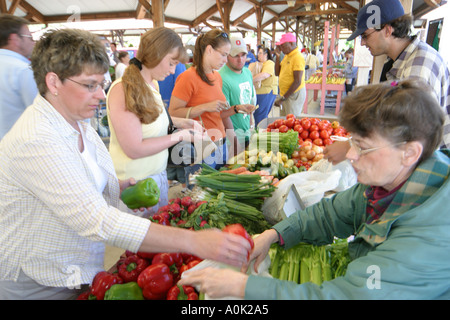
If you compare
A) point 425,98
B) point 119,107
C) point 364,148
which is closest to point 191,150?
point 119,107

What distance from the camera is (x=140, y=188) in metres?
1.91

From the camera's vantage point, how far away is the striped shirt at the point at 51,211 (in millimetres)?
1139

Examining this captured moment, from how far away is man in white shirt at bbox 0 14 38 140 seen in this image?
2.72m

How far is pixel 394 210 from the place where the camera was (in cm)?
114

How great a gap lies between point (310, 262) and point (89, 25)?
530 inches

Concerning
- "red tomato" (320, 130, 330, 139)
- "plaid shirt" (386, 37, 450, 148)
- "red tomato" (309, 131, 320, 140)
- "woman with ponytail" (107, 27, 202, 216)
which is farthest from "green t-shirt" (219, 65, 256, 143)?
"plaid shirt" (386, 37, 450, 148)

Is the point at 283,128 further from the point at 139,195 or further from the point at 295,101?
the point at 295,101

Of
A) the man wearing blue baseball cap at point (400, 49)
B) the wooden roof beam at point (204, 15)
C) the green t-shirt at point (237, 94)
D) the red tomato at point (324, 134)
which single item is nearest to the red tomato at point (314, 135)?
the red tomato at point (324, 134)

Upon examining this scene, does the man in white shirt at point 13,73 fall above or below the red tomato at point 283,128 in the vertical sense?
above

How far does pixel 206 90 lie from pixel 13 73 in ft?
5.59

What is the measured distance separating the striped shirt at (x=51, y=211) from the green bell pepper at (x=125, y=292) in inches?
6.1

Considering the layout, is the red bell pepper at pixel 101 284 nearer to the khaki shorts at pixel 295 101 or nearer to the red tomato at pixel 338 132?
the red tomato at pixel 338 132

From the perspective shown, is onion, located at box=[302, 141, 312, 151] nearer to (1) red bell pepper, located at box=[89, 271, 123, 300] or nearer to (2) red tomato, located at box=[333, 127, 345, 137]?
(2) red tomato, located at box=[333, 127, 345, 137]
